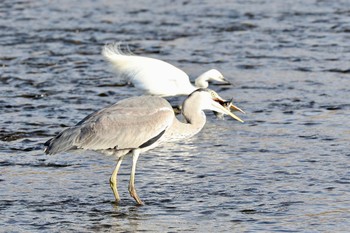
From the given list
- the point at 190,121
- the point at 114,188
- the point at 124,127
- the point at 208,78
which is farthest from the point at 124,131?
the point at 208,78

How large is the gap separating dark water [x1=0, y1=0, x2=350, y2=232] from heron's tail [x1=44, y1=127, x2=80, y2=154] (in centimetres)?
43

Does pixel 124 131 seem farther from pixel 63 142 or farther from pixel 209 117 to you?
pixel 209 117

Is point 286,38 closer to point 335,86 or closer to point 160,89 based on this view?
point 335,86

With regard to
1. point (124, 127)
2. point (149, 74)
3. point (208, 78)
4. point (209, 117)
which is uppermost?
point (124, 127)

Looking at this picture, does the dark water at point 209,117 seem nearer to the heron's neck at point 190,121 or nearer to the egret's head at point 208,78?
the egret's head at point 208,78

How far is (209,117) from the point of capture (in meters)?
11.6

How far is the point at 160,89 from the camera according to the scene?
38.5ft

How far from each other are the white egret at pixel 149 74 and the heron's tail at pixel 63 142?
3.57 metres

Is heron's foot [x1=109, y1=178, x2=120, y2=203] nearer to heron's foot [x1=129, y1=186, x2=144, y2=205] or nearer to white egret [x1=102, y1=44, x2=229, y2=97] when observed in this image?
heron's foot [x1=129, y1=186, x2=144, y2=205]

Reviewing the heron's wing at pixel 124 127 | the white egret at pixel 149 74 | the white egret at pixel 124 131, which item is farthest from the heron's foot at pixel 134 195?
the white egret at pixel 149 74

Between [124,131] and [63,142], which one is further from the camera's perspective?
[124,131]

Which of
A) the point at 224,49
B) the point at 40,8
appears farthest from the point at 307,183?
the point at 40,8

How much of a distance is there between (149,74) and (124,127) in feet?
11.2

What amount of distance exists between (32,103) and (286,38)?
527 cm
